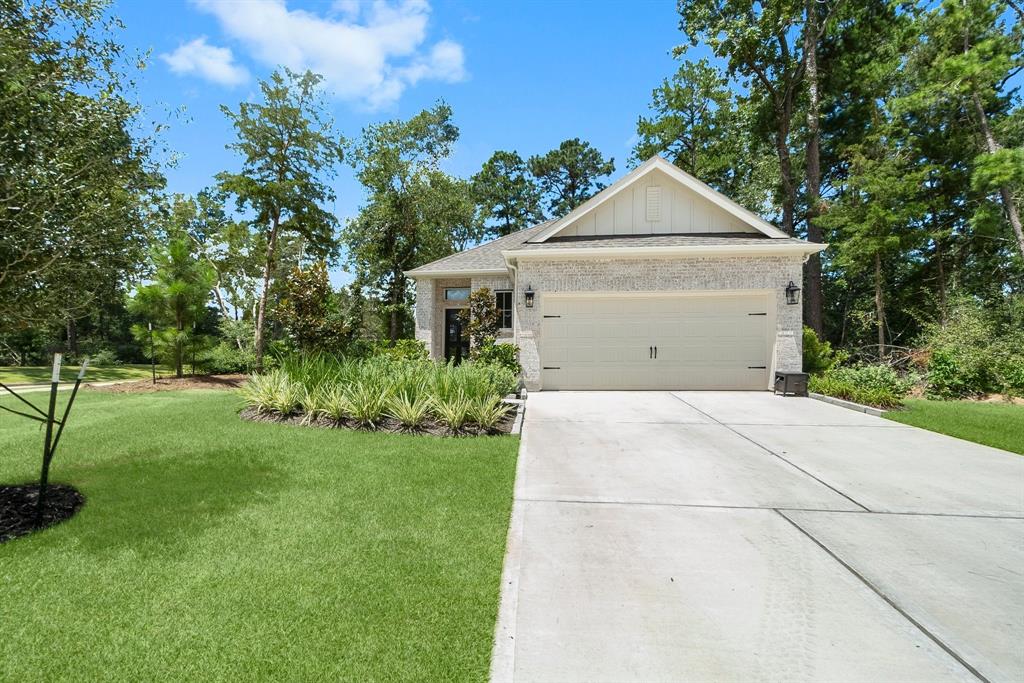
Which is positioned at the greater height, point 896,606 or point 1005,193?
point 1005,193

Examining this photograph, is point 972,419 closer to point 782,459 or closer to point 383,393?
point 782,459

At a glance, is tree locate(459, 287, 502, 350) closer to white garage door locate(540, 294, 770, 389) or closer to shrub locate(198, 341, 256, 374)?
white garage door locate(540, 294, 770, 389)

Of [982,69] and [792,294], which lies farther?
[982,69]

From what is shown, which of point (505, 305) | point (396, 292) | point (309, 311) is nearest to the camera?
point (309, 311)

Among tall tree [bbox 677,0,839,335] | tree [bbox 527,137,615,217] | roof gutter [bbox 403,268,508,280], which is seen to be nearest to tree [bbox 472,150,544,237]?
tree [bbox 527,137,615,217]

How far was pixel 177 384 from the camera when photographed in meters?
13.3

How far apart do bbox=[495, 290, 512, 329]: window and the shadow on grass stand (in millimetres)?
9281

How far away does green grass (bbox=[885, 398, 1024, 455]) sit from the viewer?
20.7ft

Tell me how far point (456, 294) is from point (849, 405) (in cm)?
1097

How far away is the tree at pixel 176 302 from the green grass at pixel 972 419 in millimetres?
17882

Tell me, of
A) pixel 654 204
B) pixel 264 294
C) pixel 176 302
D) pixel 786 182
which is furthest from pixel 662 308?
Result: pixel 176 302

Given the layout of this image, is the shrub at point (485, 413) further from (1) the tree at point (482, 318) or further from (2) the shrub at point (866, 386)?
(2) the shrub at point (866, 386)

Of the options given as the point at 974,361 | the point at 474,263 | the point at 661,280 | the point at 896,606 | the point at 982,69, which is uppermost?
the point at 982,69

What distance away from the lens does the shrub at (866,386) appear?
8.59 m
